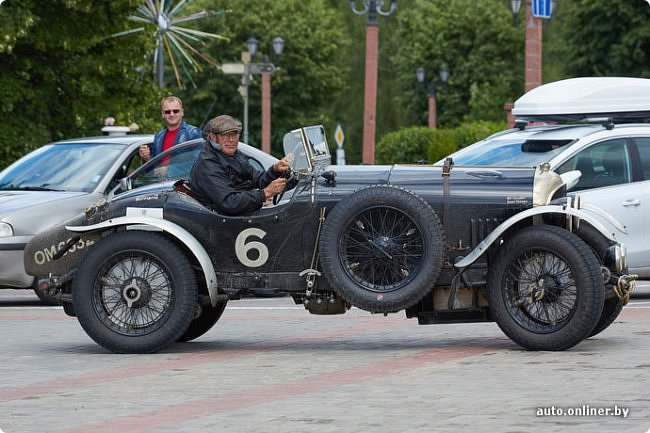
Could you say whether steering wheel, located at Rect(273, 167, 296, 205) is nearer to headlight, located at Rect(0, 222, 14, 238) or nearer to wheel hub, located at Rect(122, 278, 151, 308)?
wheel hub, located at Rect(122, 278, 151, 308)

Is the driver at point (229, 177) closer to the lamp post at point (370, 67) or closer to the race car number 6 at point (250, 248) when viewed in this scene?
the race car number 6 at point (250, 248)

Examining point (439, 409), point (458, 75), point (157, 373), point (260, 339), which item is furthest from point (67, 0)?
point (458, 75)

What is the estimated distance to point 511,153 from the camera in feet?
49.5

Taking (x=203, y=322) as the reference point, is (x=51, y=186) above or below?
above

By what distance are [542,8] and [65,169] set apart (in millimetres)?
13678

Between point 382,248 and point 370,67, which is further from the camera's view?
point 370,67

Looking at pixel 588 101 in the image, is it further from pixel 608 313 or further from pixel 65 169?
pixel 65 169

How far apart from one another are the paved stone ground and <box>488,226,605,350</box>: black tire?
155 millimetres

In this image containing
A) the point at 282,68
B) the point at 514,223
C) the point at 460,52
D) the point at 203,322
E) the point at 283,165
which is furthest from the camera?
the point at 460,52

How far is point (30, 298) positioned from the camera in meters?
17.0

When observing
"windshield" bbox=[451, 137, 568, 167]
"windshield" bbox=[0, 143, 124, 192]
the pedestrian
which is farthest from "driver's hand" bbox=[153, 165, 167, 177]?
"windshield" bbox=[451, 137, 568, 167]

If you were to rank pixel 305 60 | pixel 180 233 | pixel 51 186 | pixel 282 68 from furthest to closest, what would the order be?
pixel 305 60, pixel 282 68, pixel 51 186, pixel 180 233

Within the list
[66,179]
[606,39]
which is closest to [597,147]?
[66,179]

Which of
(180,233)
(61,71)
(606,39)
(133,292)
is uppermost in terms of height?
(606,39)
